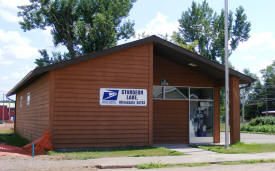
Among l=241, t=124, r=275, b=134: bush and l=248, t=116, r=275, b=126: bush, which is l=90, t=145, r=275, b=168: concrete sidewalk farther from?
l=248, t=116, r=275, b=126: bush

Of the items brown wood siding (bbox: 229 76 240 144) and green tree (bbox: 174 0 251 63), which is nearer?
brown wood siding (bbox: 229 76 240 144)

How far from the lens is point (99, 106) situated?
15.0m

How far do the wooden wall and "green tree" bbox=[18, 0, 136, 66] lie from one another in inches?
697

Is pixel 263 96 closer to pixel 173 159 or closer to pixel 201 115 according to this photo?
pixel 201 115

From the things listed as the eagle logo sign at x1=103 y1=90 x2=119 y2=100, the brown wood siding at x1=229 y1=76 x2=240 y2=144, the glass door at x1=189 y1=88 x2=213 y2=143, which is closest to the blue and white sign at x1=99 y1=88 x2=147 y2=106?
the eagle logo sign at x1=103 y1=90 x2=119 y2=100

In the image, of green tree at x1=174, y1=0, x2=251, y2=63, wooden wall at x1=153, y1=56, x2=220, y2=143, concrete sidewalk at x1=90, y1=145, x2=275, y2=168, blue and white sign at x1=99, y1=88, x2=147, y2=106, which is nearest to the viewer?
concrete sidewalk at x1=90, y1=145, x2=275, y2=168

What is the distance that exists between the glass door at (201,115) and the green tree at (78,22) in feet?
60.6

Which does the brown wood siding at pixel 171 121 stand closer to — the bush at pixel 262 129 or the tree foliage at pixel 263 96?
the bush at pixel 262 129

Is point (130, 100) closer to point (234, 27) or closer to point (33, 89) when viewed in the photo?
point (33, 89)

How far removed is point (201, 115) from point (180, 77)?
92.1 inches

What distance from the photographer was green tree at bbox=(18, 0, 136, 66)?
3566cm

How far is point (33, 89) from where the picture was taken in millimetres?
18703

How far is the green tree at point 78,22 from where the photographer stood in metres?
35.7

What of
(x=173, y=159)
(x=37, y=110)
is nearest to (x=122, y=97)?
(x=173, y=159)
